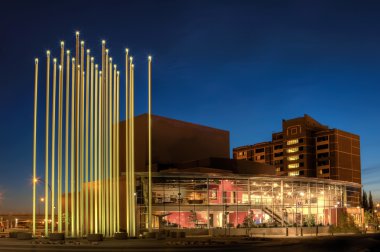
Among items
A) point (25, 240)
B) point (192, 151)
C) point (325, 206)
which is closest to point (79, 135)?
point (25, 240)

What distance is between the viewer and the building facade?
595 feet

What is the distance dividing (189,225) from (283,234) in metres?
13.3

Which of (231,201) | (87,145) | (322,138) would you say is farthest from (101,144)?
Result: (322,138)

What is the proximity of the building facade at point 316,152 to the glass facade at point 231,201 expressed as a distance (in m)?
94.5

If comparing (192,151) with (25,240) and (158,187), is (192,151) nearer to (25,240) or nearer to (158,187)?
(158,187)

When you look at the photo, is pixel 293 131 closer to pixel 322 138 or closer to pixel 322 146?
pixel 322 138

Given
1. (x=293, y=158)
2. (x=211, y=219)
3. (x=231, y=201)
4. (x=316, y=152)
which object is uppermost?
(x=316, y=152)

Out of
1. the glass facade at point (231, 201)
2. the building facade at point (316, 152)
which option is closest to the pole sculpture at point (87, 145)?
the glass facade at point (231, 201)

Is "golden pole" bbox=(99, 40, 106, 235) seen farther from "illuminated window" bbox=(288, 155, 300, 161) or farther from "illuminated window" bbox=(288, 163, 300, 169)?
"illuminated window" bbox=(288, 155, 300, 161)

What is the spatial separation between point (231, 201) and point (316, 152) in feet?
380

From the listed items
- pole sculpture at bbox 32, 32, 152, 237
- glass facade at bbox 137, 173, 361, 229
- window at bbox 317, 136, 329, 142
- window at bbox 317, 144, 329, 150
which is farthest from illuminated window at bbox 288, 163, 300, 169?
pole sculpture at bbox 32, 32, 152, 237

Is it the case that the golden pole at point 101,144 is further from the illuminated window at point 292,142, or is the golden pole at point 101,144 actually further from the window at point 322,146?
the illuminated window at point 292,142

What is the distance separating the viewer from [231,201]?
76.4 metres

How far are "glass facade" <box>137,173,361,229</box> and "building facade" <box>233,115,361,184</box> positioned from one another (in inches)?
3720
